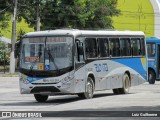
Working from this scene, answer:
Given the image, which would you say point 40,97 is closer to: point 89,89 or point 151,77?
point 89,89

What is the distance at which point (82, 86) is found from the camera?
26109 mm

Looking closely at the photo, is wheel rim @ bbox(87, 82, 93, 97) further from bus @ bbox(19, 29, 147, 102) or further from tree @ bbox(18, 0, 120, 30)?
tree @ bbox(18, 0, 120, 30)

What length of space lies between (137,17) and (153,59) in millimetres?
60272

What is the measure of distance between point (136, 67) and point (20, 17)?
38.2 metres

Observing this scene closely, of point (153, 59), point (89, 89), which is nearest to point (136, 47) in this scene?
point (89, 89)

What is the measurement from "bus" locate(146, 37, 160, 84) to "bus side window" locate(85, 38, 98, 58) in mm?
14514

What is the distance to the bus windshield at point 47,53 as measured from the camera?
25455mm

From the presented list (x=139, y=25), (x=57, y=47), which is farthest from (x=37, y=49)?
(x=139, y=25)

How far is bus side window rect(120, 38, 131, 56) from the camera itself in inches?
1196

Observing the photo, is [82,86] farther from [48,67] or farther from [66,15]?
[66,15]

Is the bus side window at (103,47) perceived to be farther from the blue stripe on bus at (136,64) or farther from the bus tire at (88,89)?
the bus tire at (88,89)

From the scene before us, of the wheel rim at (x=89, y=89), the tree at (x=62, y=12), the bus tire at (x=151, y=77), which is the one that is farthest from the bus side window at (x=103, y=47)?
the tree at (x=62, y=12)

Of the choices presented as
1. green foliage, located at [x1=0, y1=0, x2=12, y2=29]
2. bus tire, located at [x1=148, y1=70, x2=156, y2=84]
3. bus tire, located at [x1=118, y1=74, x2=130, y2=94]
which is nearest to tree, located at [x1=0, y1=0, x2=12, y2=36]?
green foliage, located at [x1=0, y1=0, x2=12, y2=29]

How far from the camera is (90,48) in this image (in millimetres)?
27219
